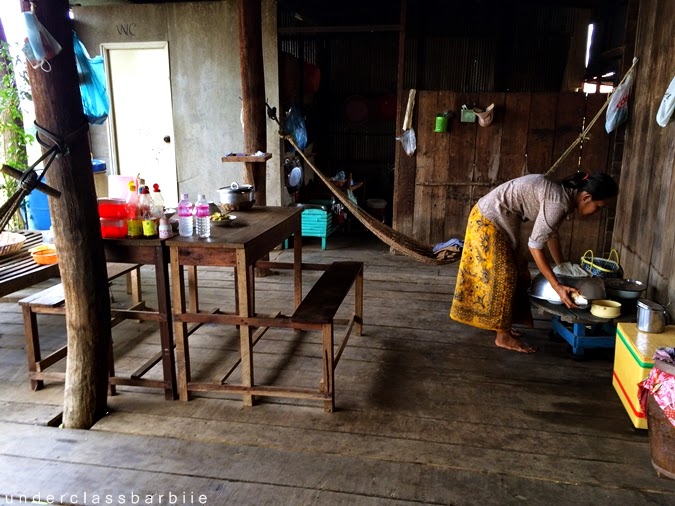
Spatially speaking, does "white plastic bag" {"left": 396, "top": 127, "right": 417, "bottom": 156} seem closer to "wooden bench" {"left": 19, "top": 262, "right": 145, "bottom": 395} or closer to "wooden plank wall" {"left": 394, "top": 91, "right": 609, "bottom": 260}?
"wooden plank wall" {"left": 394, "top": 91, "right": 609, "bottom": 260}

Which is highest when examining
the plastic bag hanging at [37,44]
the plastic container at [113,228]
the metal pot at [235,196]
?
the plastic bag hanging at [37,44]

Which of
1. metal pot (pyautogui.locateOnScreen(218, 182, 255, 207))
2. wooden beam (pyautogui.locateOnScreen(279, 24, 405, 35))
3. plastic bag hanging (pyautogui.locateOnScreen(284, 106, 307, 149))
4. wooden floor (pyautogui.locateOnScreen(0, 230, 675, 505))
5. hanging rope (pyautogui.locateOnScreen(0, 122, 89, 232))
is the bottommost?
wooden floor (pyautogui.locateOnScreen(0, 230, 675, 505))

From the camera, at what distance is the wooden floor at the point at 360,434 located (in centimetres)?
203

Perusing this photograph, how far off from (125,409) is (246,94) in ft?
9.94

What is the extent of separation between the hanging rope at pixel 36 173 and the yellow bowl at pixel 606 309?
2.85 m

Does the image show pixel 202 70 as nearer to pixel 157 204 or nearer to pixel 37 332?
pixel 157 204

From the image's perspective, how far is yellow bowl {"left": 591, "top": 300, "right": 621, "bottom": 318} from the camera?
3088mm

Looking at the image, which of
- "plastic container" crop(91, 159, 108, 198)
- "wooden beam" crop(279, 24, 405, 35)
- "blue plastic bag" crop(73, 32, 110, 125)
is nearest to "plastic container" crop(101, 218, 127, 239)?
"blue plastic bag" crop(73, 32, 110, 125)

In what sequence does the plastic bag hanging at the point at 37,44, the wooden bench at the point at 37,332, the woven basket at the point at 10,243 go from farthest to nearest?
the woven basket at the point at 10,243 < the wooden bench at the point at 37,332 < the plastic bag hanging at the point at 37,44

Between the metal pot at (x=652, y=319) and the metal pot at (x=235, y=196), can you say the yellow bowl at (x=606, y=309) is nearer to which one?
the metal pot at (x=652, y=319)

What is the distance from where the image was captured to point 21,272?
113 inches

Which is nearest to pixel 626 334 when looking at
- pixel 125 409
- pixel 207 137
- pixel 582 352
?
pixel 582 352

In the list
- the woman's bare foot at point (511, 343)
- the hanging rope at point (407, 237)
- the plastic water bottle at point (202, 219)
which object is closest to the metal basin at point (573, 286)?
the woman's bare foot at point (511, 343)

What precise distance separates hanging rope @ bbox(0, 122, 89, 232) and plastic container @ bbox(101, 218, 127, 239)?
435mm
